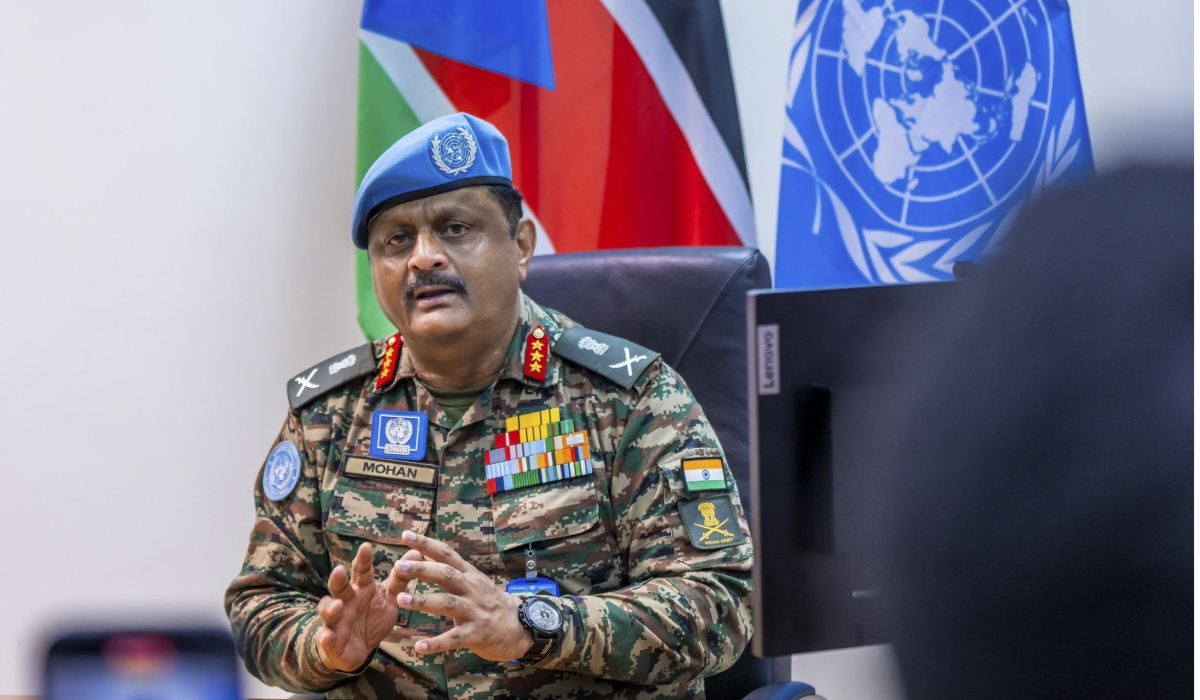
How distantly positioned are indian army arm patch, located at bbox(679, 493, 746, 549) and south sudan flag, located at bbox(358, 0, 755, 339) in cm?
92

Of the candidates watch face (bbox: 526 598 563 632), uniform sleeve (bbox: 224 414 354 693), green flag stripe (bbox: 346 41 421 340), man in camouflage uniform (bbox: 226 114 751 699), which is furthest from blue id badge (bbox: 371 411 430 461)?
green flag stripe (bbox: 346 41 421 340)

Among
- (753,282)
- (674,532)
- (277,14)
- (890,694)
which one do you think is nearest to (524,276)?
(753,282)

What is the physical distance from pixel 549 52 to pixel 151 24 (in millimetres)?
953

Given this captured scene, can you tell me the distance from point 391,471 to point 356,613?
0.30 meters

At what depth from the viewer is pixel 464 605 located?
1.43 metres

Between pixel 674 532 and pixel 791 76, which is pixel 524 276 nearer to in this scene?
pixel 674 532

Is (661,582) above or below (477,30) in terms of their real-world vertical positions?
below

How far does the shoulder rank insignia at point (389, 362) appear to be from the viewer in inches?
73.9

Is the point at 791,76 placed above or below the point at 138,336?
above

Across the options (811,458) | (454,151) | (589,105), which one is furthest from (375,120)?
(811,458)

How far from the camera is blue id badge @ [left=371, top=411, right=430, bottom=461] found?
5.89 ft

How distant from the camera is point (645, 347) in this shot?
6.13 ft

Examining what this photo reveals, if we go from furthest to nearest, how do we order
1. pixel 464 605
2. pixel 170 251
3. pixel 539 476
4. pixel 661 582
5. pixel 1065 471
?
pixel 170 251 → pixel 539 476 → pixel 661 582 → pixel 464 605 → pixel 1065 471

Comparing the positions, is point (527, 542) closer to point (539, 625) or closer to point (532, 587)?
point (532, 587)
